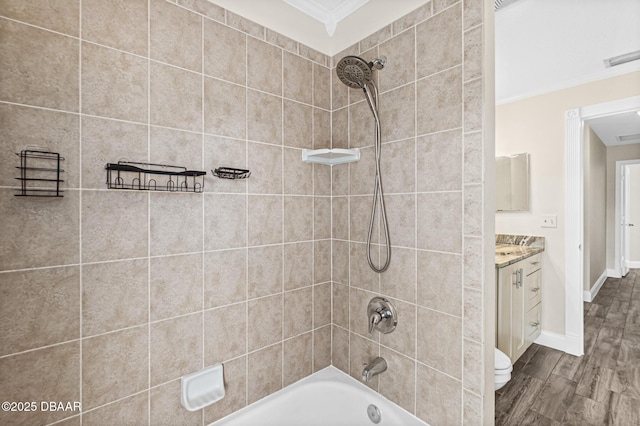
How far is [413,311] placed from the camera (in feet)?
4.88

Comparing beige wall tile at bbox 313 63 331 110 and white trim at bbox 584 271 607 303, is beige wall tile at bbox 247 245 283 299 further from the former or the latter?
white trim at bbox 584 271 607 303

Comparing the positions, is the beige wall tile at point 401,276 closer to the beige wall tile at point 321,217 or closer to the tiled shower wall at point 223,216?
the tiled shower wall at point 223,216

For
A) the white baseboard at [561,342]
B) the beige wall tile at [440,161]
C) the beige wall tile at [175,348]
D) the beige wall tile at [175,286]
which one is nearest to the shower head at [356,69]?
the beige wall tile at [440,161]

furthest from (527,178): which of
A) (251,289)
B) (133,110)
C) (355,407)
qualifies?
(133,110)

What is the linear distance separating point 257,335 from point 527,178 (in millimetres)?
3225

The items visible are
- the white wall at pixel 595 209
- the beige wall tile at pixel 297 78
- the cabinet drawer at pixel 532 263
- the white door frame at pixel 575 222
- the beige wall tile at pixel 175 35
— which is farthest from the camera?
the white wall at pixel 595 209

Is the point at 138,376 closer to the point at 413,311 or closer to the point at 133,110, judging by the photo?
the point at 133,110

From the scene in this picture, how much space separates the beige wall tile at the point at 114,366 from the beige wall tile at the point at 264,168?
837 millimetres

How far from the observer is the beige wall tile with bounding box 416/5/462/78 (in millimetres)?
1304

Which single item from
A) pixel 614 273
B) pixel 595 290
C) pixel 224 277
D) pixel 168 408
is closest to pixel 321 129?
pixel 224 277

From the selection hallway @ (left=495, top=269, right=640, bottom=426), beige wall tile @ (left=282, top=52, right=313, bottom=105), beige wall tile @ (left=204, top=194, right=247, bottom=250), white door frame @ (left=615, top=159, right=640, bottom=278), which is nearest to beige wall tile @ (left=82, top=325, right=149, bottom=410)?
beige wall tile @ (left=204, top=194, right=247, bottom=250)

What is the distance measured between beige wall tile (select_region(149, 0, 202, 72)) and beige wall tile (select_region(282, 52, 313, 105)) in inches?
19.3

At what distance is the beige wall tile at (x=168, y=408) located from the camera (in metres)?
1.26

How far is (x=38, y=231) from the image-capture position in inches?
40.6
